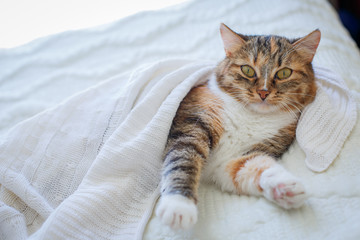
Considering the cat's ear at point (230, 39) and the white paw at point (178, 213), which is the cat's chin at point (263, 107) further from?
the white paw at point (178, 213)

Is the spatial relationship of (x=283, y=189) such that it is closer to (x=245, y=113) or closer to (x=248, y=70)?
(x=245, y=113)

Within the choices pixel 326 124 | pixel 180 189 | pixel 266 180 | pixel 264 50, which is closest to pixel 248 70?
pixel 264 50

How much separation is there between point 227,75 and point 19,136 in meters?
0.96

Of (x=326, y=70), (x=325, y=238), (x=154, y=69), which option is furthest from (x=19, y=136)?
(x=326, y=70)

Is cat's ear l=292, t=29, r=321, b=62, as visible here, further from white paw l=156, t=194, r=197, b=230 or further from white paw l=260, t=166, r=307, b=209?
white paw l=156, t=194, r=197, b=230

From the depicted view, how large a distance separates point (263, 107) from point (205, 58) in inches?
25.0

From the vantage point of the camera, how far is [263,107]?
1.15 meters

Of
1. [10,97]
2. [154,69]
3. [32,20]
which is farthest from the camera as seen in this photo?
[32,20]

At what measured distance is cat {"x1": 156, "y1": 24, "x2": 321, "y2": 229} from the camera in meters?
1.08

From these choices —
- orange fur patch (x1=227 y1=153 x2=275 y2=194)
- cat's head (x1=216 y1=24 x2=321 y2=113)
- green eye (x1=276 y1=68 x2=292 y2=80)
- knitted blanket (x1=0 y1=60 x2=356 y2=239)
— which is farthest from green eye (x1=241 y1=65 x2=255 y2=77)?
orange fur patch (x1=227 y1=153 x2=275 y2=194)

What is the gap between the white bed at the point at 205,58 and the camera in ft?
2.84

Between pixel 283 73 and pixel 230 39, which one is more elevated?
pixel 230 39

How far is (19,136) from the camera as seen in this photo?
1171 mm

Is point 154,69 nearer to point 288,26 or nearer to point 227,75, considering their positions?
point 227,75
